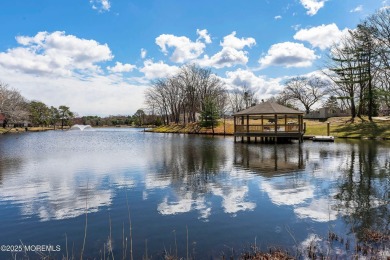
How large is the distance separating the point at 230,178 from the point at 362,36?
39.6 m

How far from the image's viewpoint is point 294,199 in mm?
9562

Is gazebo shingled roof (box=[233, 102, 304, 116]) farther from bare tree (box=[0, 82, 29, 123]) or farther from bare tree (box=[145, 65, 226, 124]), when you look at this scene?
bare tree (box=[0, 82, 29, 123])

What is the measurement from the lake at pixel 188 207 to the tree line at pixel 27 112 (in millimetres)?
67104

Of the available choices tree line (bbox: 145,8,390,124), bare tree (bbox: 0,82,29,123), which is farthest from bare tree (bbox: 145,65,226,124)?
bare tree (bbox: 0,82,29,123)

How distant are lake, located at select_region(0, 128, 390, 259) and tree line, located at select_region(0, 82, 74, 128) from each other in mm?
67104

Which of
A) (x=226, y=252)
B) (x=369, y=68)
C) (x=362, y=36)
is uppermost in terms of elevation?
(x=362, y=36)

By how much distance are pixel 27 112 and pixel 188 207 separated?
86517 millimetres

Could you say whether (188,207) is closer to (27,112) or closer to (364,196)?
(364,196)

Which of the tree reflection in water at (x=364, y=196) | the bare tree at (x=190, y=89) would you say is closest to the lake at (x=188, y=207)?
the tree reflection in water at (x=364, y=196)

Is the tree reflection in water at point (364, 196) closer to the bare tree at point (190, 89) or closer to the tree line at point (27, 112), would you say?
the bare tree at point (190, 89)

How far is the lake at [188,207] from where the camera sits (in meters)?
6.38

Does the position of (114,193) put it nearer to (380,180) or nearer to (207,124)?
(380,180)

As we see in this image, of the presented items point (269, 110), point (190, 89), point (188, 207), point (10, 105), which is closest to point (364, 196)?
point (188, 207)

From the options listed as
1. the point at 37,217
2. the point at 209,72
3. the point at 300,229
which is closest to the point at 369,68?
the point at 209,72
